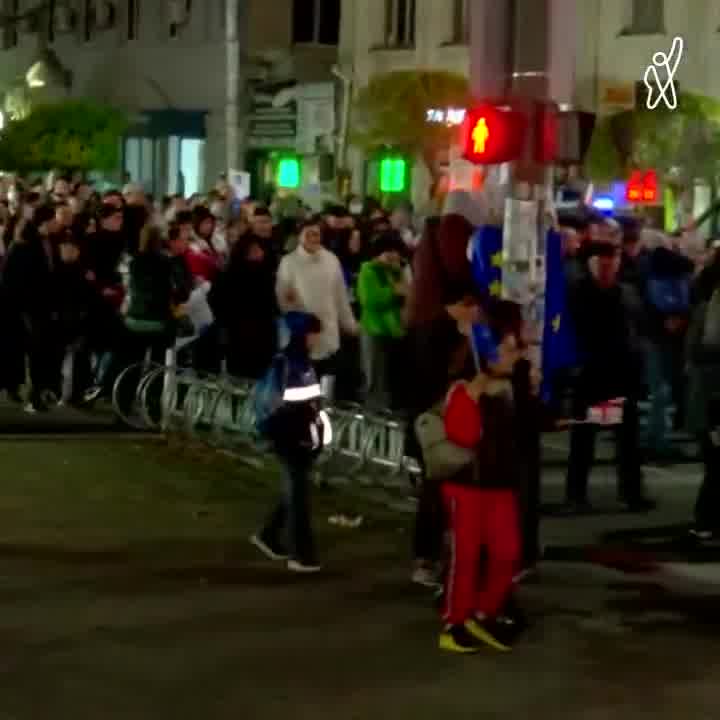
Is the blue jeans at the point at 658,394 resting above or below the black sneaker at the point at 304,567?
above

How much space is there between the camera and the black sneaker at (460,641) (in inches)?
384

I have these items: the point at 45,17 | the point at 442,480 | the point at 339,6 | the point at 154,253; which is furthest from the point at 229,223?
the point at 45,17

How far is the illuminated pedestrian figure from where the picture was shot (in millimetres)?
11719

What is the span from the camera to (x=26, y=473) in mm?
14914

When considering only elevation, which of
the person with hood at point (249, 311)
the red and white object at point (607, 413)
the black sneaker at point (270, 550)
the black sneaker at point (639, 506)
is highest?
the person with hood at point (249, 311)

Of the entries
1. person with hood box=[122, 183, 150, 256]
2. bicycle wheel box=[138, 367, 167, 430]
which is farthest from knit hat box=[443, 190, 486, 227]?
person with hood box=[122, 183, 150, 256]

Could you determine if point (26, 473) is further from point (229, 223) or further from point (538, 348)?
point (229, 223)

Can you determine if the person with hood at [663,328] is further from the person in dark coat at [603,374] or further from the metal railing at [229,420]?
the metal railing at [229,420]

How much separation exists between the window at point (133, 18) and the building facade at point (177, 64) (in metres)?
0.02

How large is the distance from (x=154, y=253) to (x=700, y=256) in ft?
16.0

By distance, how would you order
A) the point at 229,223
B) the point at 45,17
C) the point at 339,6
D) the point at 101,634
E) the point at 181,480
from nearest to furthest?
the point at 101,634
the point at 181,480
the point at 229,223
the point at 339,6
the point at 45,17

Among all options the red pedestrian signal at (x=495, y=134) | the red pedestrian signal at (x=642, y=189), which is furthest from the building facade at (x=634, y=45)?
the red pedestrian signal at (x=495, y=134)

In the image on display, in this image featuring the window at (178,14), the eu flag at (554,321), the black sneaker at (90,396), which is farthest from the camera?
the window at (178,14)
